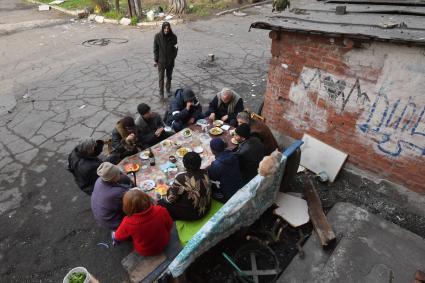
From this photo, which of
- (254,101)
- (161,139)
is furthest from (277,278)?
(254,101)

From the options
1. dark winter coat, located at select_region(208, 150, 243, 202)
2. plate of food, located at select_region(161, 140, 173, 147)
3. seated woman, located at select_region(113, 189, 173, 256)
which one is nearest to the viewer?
seated woman, located at select_region(113, 189, 173, 256)

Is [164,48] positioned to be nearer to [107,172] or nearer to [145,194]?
[107,172]

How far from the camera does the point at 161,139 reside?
6.31 metres

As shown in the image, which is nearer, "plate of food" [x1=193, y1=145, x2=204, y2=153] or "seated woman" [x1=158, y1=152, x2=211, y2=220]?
"seated woman" [x1=158, y1=152, x2=211, y2=220]

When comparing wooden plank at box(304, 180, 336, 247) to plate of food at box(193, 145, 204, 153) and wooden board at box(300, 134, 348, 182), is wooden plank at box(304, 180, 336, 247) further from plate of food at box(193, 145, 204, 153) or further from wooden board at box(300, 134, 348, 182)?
plate of food at box(193, 145, 204, 153)

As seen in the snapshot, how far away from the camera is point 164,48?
336 inches

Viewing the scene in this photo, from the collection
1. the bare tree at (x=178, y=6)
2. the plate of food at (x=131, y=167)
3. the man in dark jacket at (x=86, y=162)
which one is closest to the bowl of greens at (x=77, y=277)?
the man in dark jacket at (x=86, y=162)

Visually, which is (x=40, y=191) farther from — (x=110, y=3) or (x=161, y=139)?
(x=110, y=3)

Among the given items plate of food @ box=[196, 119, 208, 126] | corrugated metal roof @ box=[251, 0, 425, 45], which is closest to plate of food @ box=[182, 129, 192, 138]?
plate of food @ box=[196, 119, 208, 126]

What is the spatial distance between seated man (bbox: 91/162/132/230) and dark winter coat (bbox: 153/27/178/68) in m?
5.20

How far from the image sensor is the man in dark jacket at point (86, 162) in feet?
15.7

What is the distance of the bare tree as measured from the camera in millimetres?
16158

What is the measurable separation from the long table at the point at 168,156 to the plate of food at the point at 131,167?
0.04 meters

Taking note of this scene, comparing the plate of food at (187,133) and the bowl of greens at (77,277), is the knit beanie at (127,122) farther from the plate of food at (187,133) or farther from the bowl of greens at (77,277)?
the bowl of greens at (77,277)
